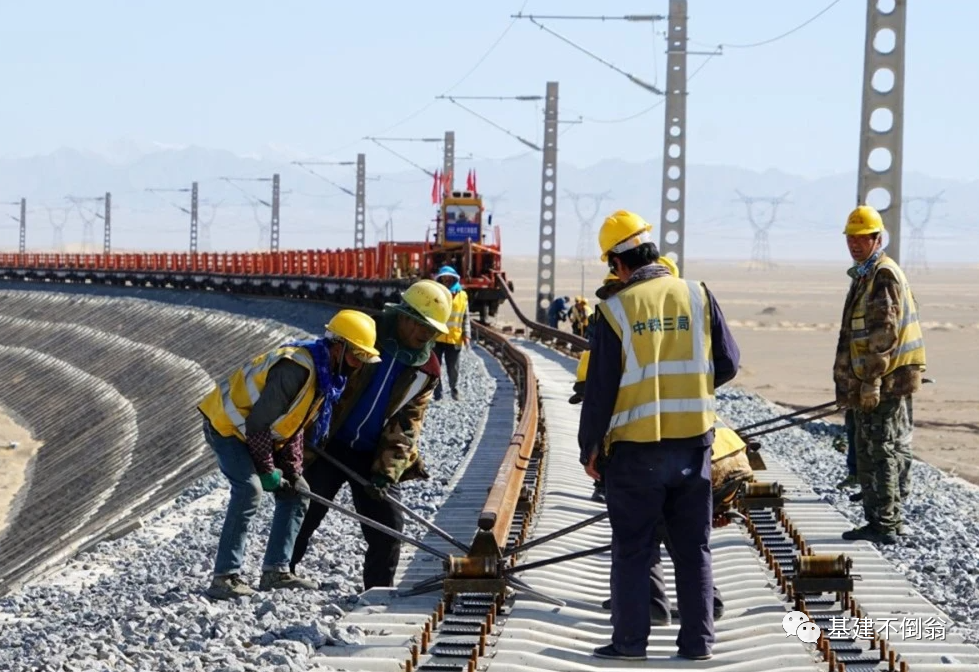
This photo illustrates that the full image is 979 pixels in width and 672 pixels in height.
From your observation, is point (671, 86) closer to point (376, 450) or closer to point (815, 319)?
point (376, 450)

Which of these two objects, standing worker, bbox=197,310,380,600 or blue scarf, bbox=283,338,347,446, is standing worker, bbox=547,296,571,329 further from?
blue scarf, bbox=283,338,347,446

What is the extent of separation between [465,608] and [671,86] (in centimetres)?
1920

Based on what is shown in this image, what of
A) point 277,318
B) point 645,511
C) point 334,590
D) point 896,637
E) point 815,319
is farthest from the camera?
point 815,319

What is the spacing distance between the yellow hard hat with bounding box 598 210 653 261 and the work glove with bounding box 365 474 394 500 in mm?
2073

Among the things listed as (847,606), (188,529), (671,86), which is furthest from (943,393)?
(847,606)

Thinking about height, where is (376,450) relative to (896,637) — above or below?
above

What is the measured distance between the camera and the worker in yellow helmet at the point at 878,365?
934cm

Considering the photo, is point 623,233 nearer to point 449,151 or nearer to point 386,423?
point 386,423

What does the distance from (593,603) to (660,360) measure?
2.18 meters

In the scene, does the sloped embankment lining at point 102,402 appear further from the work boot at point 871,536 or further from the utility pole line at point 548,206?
the work boot at point 871,536

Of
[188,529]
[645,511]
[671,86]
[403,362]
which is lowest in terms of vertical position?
[188,529]

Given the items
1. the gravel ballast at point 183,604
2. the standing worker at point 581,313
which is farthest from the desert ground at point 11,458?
the gravel ballast at point 183,604

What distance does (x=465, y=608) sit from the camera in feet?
25.3

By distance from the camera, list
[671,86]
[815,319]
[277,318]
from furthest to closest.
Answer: [815,319] → [277,318] → [671,86]
